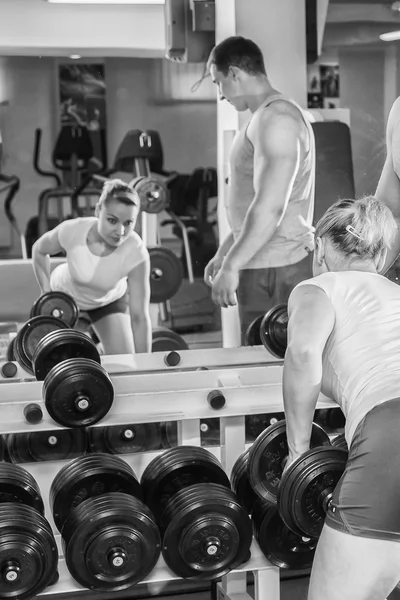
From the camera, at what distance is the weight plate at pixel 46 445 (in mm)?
2781

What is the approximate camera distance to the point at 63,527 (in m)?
2.00

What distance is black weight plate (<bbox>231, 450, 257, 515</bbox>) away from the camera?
2.15 m

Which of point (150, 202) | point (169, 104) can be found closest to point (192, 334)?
point (150, 202)

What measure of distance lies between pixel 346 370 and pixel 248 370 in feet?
2.92

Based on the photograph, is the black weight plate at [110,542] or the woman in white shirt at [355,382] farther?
the black weight plate at [110,542]

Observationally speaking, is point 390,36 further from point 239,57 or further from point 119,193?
point 119,193

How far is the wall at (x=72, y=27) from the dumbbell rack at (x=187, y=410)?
60.5 inches

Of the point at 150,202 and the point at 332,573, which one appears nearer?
the point at 332,573

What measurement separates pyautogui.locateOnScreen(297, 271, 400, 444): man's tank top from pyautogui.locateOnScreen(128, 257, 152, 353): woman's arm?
6.56ft

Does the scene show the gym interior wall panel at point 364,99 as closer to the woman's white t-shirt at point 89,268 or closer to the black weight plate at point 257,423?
the woman's white t-shirt at point 89,268

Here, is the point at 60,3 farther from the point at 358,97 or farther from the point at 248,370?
the point at 248,370

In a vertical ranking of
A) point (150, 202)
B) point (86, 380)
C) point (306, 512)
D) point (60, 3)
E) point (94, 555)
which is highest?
point (60, 3)

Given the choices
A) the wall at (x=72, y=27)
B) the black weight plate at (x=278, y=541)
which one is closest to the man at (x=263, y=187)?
the wall at (x=72, y=27)

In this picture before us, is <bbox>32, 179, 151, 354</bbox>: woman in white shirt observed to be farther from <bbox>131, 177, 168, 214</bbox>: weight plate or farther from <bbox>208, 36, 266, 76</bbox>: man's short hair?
<bbox>208, 36, 266, 76</bbox>: man's short hair
